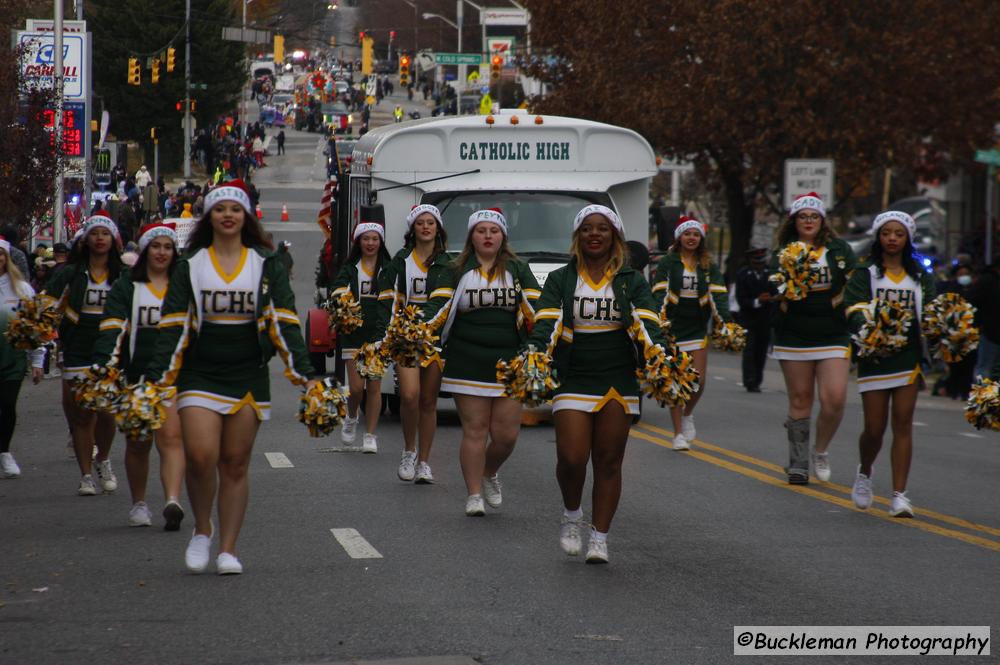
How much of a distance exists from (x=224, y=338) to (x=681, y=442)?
7.34 m

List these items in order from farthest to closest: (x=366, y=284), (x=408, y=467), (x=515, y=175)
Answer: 1. (x=515, y=175)
2. (x=366, y=284)
3. (x=408, y=467)

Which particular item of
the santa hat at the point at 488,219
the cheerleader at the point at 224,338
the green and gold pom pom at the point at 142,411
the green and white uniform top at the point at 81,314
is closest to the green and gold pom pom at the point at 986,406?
the santa hat at the point at 488,219

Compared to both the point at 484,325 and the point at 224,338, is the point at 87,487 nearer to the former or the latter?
the point at 484,325

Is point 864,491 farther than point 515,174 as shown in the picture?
No

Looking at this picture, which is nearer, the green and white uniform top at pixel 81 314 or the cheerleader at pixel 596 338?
the cheerleader at pixel 596 338

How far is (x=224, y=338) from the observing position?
8281 mm

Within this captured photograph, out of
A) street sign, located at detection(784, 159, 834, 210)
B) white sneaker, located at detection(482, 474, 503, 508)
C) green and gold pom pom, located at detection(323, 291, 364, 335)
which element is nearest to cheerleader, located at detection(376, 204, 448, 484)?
green and gold pom pom, located at detection(323, 291, 364, 335)

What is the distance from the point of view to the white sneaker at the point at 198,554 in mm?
8555

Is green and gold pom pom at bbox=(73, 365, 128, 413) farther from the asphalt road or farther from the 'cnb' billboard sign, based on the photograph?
the 'cnb' billboard sign

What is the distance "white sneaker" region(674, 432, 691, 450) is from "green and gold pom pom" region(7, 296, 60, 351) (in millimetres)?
5601

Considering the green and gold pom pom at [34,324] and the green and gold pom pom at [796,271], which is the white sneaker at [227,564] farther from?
the green and gold pom pom at [796,271]

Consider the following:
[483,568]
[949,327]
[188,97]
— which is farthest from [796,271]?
[188,97]

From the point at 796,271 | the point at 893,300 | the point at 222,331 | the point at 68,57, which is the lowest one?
the point at 222,331

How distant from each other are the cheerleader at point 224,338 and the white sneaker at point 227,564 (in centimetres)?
39
